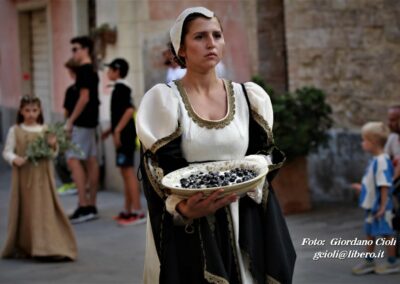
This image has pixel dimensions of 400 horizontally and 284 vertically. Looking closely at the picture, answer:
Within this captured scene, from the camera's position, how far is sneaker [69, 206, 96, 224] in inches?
391

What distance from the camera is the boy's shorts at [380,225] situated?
6.69 metres

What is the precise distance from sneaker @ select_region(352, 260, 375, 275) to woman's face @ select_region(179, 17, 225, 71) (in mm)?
3257

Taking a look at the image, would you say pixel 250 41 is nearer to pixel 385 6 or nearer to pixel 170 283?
pixel 385 6

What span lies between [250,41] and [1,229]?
4.59 m

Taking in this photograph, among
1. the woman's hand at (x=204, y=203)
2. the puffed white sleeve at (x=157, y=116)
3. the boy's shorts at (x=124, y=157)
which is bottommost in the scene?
the boy's shorts at (x=124, y=157)

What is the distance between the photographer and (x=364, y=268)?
682 centimetres

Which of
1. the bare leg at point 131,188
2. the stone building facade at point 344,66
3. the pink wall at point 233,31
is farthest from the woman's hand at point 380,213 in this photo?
the pink wall at point 233,31

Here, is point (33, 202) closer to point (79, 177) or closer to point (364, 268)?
point (79, 177)

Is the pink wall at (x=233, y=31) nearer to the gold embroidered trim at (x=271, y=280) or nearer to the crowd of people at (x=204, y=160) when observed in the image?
the crowd of people at (x=204, y=160)

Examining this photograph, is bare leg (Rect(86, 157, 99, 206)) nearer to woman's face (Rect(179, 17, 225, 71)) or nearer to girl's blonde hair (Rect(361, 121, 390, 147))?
girl's blonde hair (Rect(361, 121, 390, 147))

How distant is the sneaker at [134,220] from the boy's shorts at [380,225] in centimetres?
328

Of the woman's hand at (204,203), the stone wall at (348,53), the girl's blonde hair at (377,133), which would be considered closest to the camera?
the woman's hand at (204,203)

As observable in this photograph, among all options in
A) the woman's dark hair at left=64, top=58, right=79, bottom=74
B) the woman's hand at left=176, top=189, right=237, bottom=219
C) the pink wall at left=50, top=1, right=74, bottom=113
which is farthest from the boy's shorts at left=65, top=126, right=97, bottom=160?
the woman's hand at left=176, top=189, right=237, bottom=219

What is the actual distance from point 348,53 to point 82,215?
343 cm
